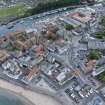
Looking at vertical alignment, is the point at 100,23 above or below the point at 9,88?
above

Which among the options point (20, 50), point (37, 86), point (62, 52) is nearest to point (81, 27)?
point (62, 52)

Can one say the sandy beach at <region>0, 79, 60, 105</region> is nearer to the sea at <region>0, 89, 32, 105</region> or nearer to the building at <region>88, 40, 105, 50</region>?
the sea at <region>0, 89, 32, 105</region>

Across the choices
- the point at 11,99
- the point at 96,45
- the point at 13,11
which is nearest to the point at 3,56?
the point at 11,99

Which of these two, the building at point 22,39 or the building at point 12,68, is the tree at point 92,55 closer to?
the building at point 22,39

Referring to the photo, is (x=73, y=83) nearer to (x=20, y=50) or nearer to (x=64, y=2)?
(x=20, y=50)

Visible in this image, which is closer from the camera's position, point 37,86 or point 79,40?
point 37,86

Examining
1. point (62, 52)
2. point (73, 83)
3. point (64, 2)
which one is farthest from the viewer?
point (64, 2)

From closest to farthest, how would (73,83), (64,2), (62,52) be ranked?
(73,83) < (62,52) < (64,2)

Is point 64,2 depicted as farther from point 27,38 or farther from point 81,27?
point 27,38
